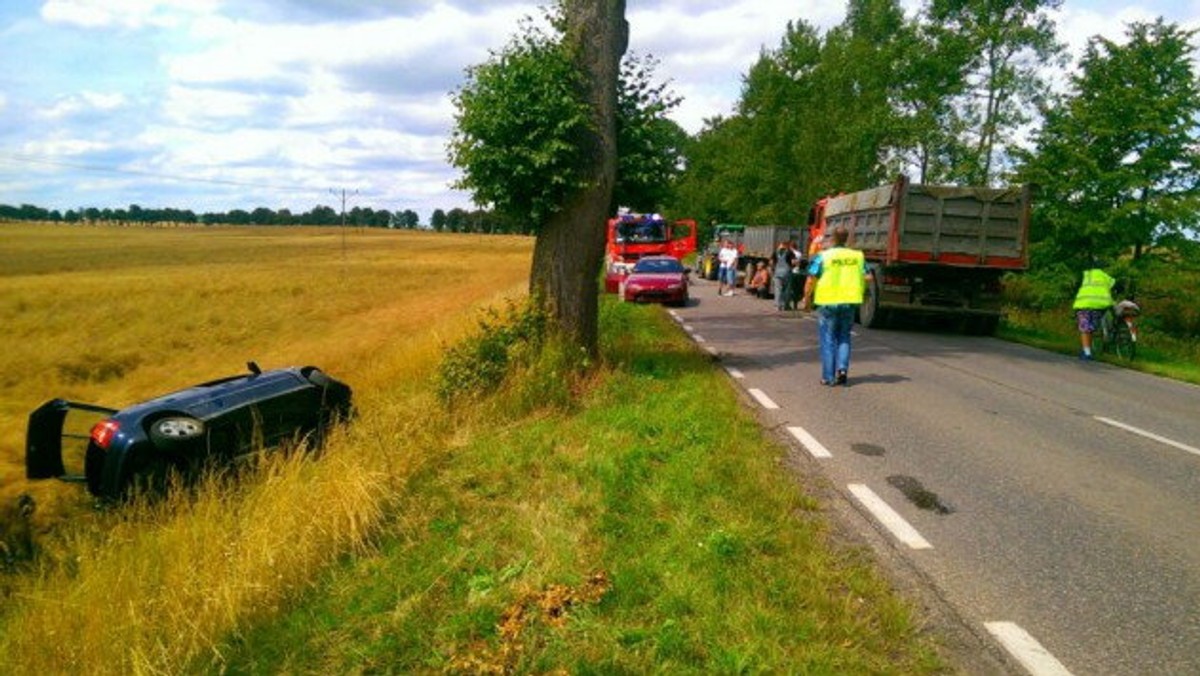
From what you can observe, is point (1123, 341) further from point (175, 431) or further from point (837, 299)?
point (175, 431)

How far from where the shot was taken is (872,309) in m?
15.6

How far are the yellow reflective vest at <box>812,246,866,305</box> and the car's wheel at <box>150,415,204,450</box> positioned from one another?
6.90 m

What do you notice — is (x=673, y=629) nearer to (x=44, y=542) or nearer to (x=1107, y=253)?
(x=44, y=542)

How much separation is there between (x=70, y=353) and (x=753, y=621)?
73.1ft

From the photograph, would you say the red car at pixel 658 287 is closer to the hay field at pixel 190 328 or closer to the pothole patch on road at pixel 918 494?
the hay field at pixel 190 328

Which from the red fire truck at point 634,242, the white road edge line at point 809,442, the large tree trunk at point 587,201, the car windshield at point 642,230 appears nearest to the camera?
the white road edge line at point 809,442

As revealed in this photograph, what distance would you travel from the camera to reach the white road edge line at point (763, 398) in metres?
8.07

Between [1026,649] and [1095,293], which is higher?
[1095,293]

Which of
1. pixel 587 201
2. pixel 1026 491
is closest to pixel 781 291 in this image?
pixel 587 201

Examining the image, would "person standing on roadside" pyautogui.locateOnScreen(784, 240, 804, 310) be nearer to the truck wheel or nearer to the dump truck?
the truck wheel

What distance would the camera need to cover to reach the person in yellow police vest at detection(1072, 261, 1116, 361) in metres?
12.7

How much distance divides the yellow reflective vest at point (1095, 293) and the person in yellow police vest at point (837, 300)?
6.23 m

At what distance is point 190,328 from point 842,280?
21.7m

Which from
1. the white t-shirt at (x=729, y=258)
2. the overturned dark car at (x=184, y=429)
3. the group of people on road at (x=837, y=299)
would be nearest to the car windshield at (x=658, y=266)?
the white t-shirt at (x=729, y=258)
